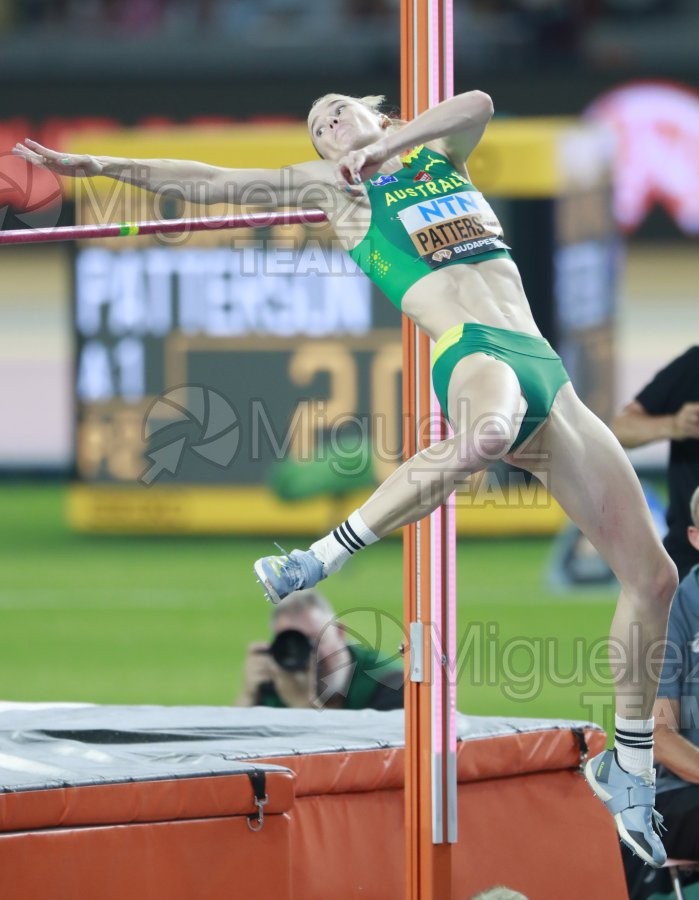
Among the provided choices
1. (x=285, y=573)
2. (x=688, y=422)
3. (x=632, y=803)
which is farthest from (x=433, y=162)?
(x=632, y=803)

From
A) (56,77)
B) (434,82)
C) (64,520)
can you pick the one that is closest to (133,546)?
(64,520)

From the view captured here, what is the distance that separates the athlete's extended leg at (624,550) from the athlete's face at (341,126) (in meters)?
0.69

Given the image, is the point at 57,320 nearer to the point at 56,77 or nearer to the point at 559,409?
the point at 56,77

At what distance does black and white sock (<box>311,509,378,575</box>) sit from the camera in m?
3.26

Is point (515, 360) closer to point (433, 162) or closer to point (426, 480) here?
point (426, 480)

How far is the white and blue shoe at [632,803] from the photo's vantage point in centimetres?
346

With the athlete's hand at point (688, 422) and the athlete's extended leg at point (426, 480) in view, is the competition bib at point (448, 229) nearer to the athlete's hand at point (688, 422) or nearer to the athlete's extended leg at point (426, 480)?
the athlete's extended leg at point (426, 480)

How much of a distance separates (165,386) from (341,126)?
27.4 ft

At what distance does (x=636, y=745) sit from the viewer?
3514mm

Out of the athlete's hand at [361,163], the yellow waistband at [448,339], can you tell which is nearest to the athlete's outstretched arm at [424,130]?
the athlete's hand at [361,163]

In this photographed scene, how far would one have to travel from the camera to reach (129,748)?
4016mm

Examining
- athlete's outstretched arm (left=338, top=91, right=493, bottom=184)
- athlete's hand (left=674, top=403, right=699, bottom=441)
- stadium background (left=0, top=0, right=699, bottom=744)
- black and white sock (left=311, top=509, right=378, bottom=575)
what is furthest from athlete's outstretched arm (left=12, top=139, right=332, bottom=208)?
stadium background (left=0, top=0, right=699, bottom=744)

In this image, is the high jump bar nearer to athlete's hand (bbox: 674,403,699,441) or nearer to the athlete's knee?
the athlete's knee

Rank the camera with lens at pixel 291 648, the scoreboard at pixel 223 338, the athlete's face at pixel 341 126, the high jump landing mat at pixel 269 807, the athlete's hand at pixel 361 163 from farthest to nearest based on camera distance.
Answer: the scoreboard at pixel 223 338 < the camera with lens at pixel 291 648 < the athlete's face at pixel 341 126 < the high jump landing mat at pixel 269 807 < the athlete's hand at pixel 361 163
